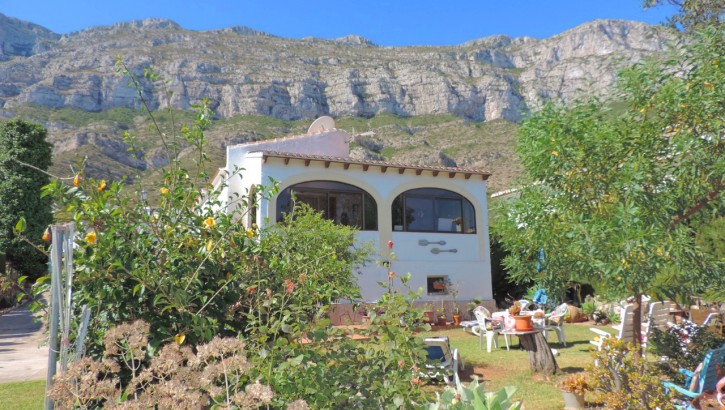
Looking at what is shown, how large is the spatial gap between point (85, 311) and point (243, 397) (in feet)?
3.40

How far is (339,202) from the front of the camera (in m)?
17.6

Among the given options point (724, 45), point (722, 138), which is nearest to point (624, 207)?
point (722, 138)

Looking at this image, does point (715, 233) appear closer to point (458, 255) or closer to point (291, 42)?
point (458, 255)

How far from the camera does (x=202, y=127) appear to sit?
3.22 metres

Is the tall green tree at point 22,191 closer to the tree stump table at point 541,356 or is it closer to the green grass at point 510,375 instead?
the green grass at point 510,375

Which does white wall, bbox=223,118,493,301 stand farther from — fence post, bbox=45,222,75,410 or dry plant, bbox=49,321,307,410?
dry plant, bbox=49,321,307,410

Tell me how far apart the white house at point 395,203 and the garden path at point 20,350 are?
695 centimetres

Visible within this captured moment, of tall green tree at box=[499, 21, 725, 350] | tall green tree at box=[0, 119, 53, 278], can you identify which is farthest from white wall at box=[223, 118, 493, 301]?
tall green tree at box=[499, 21, 725, 350]

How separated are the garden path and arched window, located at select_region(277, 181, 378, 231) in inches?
305

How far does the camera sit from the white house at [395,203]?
1678 cm

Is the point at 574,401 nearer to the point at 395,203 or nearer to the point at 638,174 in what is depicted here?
the point at 638,174

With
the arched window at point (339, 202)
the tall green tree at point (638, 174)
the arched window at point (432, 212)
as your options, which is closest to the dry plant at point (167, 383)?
the tall green tree at point (638, 174)

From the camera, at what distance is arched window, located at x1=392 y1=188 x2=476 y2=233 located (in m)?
18.5

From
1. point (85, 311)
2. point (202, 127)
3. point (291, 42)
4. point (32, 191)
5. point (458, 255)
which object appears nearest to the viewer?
point (85, 311)
